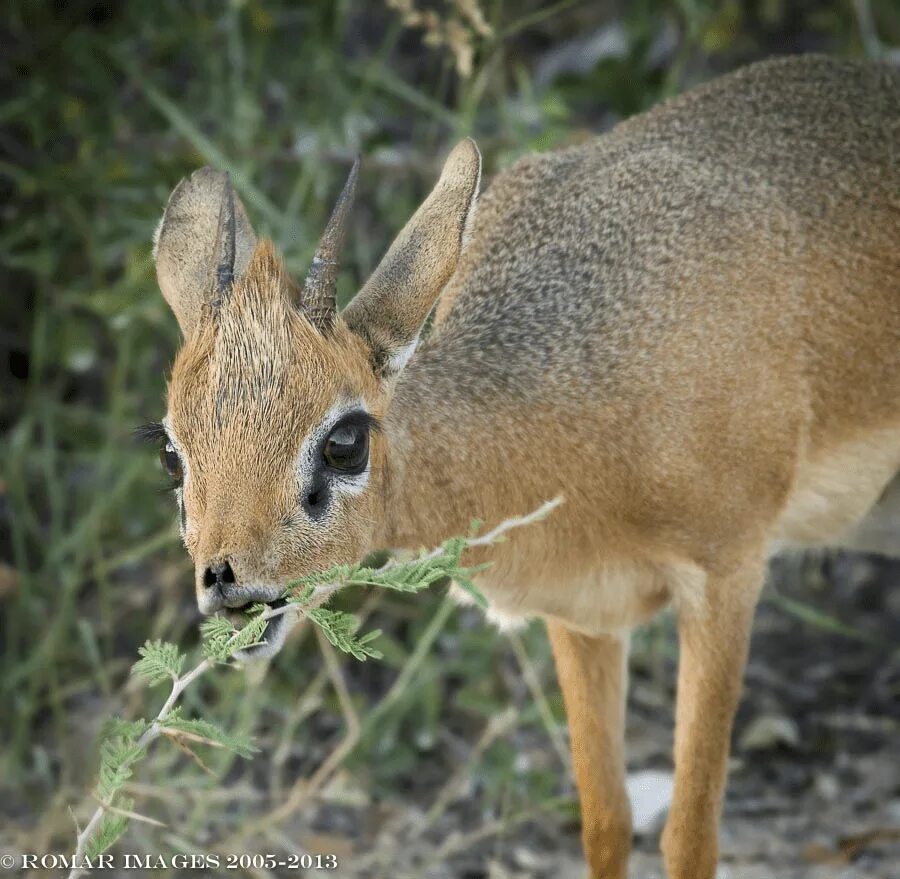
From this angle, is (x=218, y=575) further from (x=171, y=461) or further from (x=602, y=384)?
(x=602, y=384)

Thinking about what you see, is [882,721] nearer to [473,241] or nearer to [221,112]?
[473,241]

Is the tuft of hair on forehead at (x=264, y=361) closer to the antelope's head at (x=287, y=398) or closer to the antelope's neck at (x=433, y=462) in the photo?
the antelope's head at (x=287, y=398)

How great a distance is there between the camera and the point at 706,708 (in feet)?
13.9

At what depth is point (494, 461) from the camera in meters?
3.90

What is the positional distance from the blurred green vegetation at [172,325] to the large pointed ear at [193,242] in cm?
119

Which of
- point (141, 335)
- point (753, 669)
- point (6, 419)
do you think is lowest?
point (753, 669)

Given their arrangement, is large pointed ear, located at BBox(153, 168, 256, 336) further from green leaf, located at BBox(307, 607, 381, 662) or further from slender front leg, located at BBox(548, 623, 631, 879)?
slender front leg, located at BBox(548, 623, 631, 879)

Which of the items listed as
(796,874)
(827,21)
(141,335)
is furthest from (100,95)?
(796,874)

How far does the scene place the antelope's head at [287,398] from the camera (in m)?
3.22

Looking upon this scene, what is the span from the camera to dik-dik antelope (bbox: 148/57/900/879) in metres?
3.38

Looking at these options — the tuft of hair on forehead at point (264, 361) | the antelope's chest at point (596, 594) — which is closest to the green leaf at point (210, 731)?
the tuft of hair on forehead at point (264, 361)

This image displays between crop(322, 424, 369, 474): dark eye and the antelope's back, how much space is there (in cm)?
56

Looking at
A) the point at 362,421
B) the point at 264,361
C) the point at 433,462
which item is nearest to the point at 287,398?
the point at 264,361

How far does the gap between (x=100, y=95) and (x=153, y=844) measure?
9.39 ft
